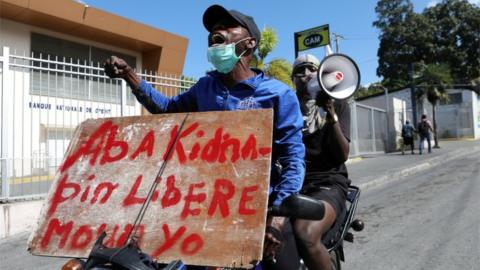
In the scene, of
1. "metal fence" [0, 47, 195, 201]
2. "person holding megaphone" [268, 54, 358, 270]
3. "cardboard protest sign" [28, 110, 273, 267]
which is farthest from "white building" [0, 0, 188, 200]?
"cardboard protest sign" [28, 110, 273, 267]

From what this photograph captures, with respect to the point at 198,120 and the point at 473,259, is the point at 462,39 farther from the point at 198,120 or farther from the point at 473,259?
the point at 198,120

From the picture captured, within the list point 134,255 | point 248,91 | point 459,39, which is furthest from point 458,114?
point 134,255

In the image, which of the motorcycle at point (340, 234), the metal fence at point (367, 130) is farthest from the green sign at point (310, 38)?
the motorcycle at point (340, 234)

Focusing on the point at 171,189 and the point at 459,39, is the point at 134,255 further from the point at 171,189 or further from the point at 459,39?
the point at 459,39

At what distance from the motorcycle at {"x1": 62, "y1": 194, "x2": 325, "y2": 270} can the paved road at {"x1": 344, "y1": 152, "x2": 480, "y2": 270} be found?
124 inches

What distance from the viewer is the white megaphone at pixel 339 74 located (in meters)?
2.38

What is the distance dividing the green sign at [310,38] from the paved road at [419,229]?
12.9 ft

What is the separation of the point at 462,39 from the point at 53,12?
45.7m

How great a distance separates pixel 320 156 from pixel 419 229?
3706 mm

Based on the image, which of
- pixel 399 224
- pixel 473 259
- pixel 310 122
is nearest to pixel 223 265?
pixel 310 122

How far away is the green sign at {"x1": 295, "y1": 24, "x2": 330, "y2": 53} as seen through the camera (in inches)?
451

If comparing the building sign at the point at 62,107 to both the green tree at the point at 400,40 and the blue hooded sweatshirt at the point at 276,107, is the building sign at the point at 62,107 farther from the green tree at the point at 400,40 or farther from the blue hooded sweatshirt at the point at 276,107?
the green tree at the point at 400,40

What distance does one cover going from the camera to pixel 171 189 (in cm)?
180

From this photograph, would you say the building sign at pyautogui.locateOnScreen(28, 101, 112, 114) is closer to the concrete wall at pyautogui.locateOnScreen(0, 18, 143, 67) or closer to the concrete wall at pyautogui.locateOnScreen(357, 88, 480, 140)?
the concrete wall at pyautogui.locateOnScreen(0, 18, 143, 67)
